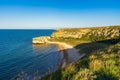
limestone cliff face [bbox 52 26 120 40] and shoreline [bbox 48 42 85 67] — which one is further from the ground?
limestone cliff face [bbox 52 26 120 40]

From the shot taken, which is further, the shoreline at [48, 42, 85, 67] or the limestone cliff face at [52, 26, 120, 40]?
the limestone cliff face at [52, 26, 120, 40]

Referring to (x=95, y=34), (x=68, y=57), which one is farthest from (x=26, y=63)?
(x=95, y=34)

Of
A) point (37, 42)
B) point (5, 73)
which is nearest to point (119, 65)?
point (5, 73)

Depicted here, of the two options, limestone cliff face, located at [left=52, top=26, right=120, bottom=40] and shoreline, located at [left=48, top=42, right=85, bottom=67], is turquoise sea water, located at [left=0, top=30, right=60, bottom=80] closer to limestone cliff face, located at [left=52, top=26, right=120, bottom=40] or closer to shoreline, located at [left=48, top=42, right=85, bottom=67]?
shoreline, located at [left=48, top=42, right=85, bottom=67]

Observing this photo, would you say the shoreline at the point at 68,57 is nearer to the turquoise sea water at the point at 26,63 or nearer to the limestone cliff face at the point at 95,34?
the turquoise sea water at the point at 26,63

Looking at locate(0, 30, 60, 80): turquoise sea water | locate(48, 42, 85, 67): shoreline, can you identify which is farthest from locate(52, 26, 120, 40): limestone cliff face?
locate(0, 30, 60, 80): turquoise sea water

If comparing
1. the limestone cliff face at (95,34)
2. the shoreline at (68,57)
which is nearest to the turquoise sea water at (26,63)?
the shoreline at (68,57)

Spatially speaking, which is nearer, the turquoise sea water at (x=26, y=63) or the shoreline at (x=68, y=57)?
the turquoise sea water at (x=26, y=63)

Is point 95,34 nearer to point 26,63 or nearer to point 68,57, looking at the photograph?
point 68,57

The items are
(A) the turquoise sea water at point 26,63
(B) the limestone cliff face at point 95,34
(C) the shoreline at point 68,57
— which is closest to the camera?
(A) the turquoise sea water at point 26,63

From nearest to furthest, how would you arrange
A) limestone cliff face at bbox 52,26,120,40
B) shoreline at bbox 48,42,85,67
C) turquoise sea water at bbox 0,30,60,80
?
turquoise sea water at bbox 0,30,60,80 < shoreline at bbox 48,42,85,67 < limestone cliff face at bbox 52,26,120,40

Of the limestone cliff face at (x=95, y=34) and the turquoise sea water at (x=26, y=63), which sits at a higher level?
the limestone cliff face at (x=95, y=34)

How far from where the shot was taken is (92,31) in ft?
423

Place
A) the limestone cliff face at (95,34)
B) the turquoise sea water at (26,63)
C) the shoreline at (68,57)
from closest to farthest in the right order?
the turquoise sea water at (26,63), the shoreline at (68,57), the limestone cliff face at (95,34)
